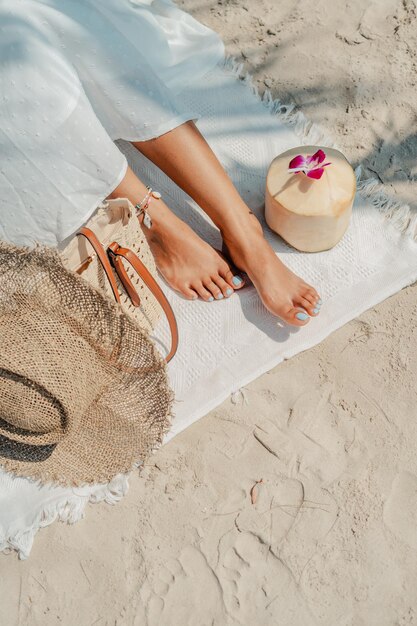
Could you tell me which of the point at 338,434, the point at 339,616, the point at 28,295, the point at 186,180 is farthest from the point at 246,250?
the point at 339,616

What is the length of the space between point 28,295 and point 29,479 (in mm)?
492

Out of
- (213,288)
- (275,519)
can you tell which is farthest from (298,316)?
(275,519)

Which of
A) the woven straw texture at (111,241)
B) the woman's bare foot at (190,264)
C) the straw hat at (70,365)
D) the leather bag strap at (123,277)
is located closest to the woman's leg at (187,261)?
the woman's bare foot at (190,264)

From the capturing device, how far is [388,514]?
1433mm

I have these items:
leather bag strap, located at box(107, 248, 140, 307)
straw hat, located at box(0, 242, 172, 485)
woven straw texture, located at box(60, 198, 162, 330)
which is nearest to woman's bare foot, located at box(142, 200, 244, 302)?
woven straw texture, located at box(60, 198, 162, 330)

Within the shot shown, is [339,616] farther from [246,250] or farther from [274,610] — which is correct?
[246,250]

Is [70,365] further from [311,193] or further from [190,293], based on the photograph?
[311,193]

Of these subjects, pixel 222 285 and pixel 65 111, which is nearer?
pixel 65 111

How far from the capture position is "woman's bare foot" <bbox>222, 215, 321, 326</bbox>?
162cm

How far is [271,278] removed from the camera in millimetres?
1638

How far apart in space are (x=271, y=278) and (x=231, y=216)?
0.18m

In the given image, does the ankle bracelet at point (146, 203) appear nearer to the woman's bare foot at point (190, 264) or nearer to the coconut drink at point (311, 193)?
the woman's bare foot at point (190, 264)

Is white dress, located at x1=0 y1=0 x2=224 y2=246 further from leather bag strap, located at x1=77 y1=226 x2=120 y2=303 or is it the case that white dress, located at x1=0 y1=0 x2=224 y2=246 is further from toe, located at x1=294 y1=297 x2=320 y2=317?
toe, located at x1=294 y1=297 x2=320 y2=317

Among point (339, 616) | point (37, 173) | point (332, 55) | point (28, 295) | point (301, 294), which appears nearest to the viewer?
point (28, 295)
